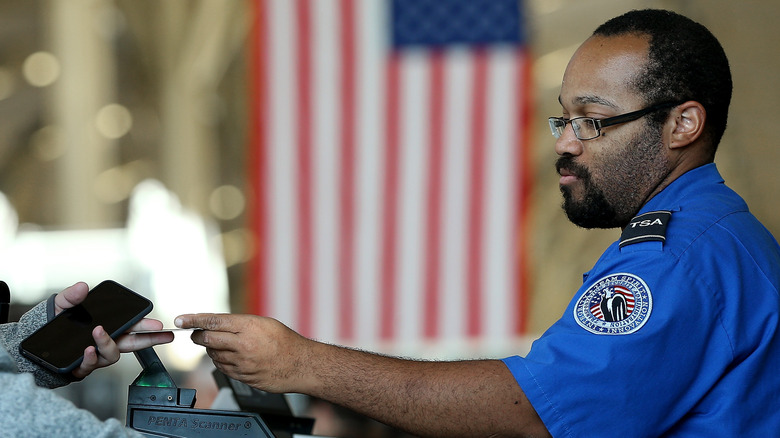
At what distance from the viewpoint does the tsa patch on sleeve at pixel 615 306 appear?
126cm

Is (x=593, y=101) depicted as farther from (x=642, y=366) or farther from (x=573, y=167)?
(x=642, y=366)

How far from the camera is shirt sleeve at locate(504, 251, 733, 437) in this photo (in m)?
1.25

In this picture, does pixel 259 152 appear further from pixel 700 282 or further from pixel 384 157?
pixel 700 282

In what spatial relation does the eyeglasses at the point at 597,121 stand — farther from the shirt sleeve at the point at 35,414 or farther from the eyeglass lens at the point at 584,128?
the shirt sleeve at the point at 35,414

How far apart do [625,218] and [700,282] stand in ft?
0.99

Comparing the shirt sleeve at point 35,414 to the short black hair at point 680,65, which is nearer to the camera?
the shirt sleeve at point 35,414

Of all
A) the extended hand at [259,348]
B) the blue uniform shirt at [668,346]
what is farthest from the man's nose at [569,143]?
the extended hand at [259,348]

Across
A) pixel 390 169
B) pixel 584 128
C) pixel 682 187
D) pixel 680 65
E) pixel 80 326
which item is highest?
pixel 680 65

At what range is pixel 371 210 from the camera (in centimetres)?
409

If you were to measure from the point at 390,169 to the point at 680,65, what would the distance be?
2.59 m

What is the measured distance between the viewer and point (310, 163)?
4074 millimetres

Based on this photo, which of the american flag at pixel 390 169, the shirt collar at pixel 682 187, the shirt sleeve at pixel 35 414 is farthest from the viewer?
the american flag at pixel 390 169

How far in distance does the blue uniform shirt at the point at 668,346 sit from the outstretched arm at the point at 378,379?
0.04 meters

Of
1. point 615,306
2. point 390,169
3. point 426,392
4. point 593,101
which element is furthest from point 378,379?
point 390,169
